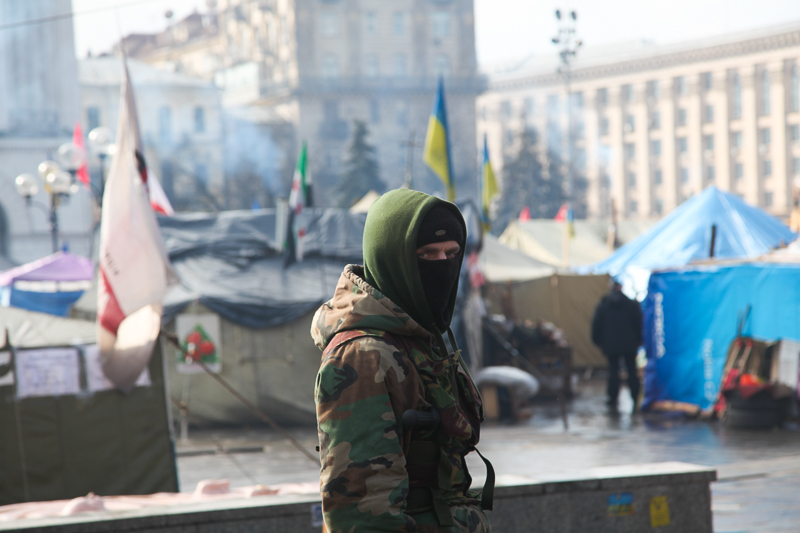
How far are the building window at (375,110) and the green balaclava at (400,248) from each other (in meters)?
87.4

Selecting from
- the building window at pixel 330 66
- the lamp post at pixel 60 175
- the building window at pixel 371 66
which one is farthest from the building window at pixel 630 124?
the lamp post at pixel 60 175

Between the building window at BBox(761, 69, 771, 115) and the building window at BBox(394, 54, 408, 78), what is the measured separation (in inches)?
1266

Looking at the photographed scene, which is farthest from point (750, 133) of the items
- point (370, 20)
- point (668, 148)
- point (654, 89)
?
point (370, 20)

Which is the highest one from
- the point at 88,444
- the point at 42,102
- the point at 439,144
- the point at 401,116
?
the point at 42,102

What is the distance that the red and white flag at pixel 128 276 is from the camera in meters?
7.26

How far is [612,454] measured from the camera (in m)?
10.7

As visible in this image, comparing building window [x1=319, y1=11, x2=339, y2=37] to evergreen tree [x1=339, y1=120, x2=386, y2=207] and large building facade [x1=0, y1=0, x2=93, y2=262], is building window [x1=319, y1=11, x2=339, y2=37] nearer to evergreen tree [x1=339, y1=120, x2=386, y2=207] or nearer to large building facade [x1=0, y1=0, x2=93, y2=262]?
evergreen tree [x1=339, y1=120, x2=386, y2=207]

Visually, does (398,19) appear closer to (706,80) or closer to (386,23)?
(386,23)

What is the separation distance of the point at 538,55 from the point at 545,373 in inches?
3988

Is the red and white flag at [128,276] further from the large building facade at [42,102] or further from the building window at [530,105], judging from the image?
the building window at [530,105]

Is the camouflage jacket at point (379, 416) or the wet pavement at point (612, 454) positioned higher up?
the camouflage jacket at point (379, 416)

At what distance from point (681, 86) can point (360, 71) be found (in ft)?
102

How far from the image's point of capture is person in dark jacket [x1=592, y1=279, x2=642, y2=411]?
14.3 meters

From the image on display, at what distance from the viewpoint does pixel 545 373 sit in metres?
16.1
